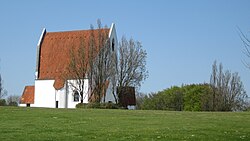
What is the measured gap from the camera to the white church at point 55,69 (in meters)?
66.4

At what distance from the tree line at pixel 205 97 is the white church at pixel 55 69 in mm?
16012

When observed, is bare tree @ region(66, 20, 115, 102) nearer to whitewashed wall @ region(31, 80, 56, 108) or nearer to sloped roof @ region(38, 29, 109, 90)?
sloped roof @ region(38, 29, 109, 90)

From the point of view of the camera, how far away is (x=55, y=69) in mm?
68188

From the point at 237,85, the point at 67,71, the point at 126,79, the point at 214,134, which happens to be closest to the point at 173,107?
the point at 237,85

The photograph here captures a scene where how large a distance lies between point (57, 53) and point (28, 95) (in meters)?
9.93

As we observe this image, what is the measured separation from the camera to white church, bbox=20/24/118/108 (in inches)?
2616

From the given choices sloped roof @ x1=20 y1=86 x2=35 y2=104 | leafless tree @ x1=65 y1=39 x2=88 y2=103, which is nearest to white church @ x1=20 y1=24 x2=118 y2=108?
sloped roof @ x1=20 y1=86 x2=35 y2=104

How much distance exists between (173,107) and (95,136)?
78148 millimetres

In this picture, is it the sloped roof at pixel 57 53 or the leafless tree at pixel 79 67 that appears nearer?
the leafless tree at pixel 79 67

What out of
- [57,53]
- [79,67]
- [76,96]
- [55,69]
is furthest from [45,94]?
[79,67]

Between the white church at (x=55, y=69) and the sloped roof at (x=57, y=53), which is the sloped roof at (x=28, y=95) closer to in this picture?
the white church at (x=55, y=69)

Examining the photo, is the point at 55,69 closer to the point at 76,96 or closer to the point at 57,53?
the point at 57,53

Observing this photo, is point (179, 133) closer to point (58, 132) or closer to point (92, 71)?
point (58, 132)

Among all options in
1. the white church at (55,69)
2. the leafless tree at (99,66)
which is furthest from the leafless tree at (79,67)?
the white church at (55,69)
